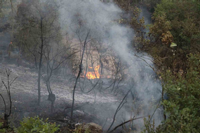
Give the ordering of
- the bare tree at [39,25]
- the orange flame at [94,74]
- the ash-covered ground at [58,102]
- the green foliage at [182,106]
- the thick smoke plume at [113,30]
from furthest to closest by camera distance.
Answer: the orange flame at [94,74], the thick smoke plume at [113,30], the bare tree at [39,25], the ash-covered ground at [58,102], the green foliage at [182,106]

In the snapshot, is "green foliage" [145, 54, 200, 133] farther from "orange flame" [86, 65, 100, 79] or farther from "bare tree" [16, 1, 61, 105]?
"orange flame" [86, 65, 100, 79]

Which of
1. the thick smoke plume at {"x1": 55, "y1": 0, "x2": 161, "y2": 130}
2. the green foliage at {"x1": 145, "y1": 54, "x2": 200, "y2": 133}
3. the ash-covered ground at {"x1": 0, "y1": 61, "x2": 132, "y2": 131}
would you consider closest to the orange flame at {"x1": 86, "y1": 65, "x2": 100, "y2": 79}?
the ash-covered ground at {"x1": 0, "y1": 61, "x2": 132, "y2": 131}

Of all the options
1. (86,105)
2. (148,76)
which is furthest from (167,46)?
(86,105)

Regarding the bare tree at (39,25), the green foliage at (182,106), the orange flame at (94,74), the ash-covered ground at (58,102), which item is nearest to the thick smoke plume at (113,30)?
the bare tree at (39,25)

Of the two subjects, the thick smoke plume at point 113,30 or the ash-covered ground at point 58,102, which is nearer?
the ash-covered ground at point 58,102

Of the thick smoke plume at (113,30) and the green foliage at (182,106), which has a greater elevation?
the thick smoke plume at (113,30)

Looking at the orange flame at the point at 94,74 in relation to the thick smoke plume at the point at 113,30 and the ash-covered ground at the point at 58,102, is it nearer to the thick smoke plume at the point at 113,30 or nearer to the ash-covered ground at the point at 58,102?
the ash-covered ground at the point at 58,102

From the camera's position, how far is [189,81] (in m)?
3.28

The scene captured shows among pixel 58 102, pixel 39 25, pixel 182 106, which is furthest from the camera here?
pixel 39 25

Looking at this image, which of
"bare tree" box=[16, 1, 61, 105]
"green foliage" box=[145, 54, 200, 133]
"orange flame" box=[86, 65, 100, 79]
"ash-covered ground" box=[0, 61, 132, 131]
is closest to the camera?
"green foliage" box=[145, 54, 200, 133]

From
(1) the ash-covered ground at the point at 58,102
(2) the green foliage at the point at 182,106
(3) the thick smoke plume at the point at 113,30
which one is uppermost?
(3) the thick smoke plume at the point at 113,30

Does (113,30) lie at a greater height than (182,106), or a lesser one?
greater

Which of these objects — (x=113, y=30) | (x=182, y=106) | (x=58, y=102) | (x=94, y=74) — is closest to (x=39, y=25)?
(x=113, y=30)

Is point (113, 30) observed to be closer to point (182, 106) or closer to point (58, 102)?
point (58, 102)
